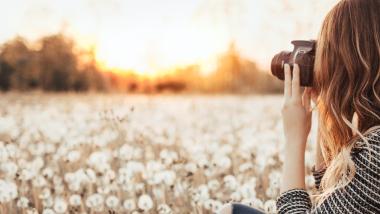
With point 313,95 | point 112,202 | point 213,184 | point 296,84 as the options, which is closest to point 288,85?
point 296,84

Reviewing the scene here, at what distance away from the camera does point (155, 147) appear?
461 cm

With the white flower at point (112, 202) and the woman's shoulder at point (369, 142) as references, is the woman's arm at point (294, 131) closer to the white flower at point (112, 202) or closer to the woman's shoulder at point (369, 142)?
the woman's shoulder at point (369, 142)

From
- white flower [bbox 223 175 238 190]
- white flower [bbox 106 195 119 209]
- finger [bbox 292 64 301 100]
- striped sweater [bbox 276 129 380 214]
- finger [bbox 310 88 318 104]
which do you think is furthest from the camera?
white flower [bbox 223 175 238 190]

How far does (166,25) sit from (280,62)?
793 centimetres

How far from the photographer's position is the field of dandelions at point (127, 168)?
3.12 meters

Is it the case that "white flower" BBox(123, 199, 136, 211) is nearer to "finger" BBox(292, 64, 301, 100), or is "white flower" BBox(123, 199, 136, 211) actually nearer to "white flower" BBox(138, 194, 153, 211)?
"white flower" BBox(138, 194, 153, 211)

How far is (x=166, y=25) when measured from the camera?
32.3ft

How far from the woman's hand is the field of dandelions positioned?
0.87 meters

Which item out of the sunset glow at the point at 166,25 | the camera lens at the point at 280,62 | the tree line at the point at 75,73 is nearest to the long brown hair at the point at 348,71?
the camera lens at the point at 280,62

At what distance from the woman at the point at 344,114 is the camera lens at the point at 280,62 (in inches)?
2.0

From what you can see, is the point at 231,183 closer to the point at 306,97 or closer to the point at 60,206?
the point at 60,206

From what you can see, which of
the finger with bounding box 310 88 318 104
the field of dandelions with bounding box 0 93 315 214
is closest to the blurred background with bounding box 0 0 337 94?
the field of dandelions with bounding box 0 93 315 214

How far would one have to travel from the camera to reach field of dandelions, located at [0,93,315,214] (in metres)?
3.12

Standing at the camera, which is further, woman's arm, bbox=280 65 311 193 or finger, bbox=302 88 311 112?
finger, bbox=302 88 311 112
